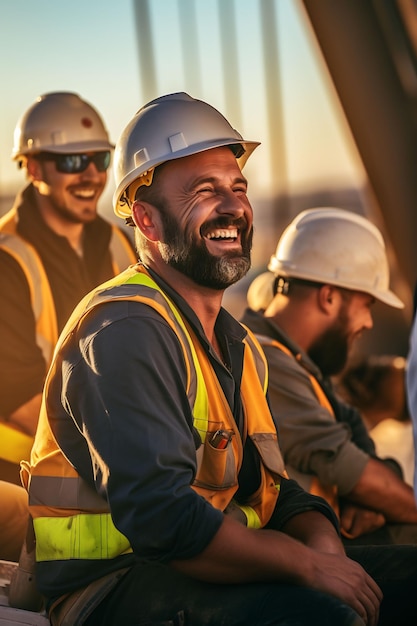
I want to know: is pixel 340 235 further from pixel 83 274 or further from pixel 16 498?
pixel 16 498

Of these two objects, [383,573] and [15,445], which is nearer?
[383,573]

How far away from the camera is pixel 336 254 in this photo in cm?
499

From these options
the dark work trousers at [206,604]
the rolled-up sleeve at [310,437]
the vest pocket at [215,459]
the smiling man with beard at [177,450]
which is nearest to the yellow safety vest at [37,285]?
the rolled-up sleeve at [310,437]

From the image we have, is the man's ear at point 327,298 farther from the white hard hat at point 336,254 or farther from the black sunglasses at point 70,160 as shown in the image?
the black sunglasses at point 70,160

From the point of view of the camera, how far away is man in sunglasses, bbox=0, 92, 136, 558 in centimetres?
510

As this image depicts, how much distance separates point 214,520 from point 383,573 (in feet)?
2.95

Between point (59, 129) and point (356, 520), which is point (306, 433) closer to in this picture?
point (356, 520)

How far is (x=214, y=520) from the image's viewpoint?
3.04 meters

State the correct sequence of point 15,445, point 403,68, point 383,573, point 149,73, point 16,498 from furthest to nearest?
point 149,73 → point 403,68 → point 15,445 → point 16,498 → point 383,573

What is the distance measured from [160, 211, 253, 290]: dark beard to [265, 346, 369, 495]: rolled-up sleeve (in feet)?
3.87

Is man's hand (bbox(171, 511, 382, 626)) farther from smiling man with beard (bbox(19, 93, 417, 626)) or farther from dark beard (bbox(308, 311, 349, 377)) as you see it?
dark beard (bbox(308, 311, 349, 377))

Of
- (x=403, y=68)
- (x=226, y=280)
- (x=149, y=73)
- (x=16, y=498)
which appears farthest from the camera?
(x=149, y=73)

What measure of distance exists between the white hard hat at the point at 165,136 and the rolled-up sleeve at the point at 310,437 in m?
1.24

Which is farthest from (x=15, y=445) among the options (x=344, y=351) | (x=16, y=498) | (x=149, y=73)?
(x=149, y=73)
